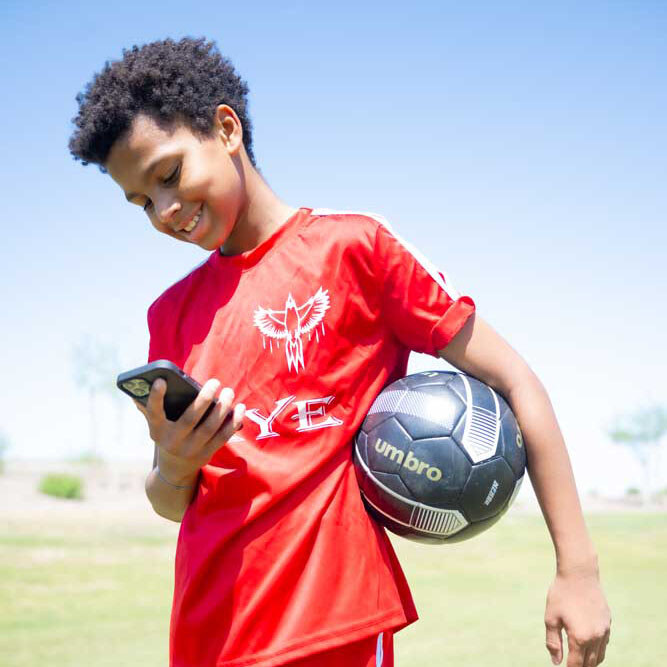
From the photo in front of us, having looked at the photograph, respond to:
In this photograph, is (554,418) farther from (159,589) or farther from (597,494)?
(597,494)

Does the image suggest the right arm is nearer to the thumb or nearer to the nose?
the nose

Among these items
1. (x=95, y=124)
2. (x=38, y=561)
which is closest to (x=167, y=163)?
(x=95, y=124)

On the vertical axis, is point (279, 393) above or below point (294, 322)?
below

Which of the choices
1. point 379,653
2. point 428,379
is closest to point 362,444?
point 428,379

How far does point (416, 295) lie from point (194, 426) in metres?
0.75

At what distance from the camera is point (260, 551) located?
88.9 inches

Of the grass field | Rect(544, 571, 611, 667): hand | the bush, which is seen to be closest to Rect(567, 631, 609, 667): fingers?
Rect(544, 571, 611, 667): hand

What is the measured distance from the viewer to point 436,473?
240 centimetres

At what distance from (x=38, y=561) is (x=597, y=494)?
119ft

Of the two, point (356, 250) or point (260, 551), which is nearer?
point (260, 551)

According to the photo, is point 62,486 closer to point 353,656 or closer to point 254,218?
point 254,218

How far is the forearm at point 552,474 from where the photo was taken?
7.40 ft

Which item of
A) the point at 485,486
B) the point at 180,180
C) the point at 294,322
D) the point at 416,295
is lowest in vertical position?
the point at 485,486

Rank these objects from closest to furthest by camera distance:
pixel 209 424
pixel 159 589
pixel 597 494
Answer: pixel 209 424 → pixel 159 589 → pixel 597 494
